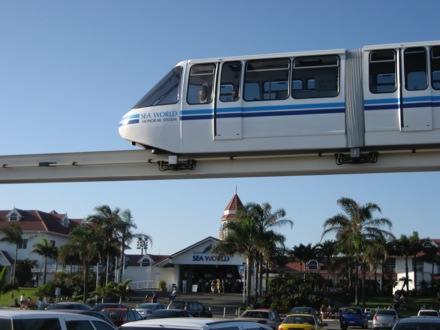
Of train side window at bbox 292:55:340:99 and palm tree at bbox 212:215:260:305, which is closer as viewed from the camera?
train side window at bbox 292:55:340:99

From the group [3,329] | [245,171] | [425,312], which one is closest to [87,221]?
[425,312]

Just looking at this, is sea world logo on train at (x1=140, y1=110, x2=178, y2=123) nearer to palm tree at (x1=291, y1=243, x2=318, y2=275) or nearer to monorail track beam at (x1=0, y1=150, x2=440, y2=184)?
monorail track beam at (x1=0, y1=150, x2=440, y2=184)

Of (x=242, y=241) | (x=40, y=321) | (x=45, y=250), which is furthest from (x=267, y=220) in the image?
(x=40, y=321)

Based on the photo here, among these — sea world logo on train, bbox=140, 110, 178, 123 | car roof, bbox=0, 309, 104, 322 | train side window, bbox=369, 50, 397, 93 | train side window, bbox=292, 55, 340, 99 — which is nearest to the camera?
car roof, bbox=0, 309, 104, 322

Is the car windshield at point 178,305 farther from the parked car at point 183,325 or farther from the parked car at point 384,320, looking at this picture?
the parked car at point 183,325

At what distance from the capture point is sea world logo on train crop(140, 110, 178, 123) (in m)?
16.1

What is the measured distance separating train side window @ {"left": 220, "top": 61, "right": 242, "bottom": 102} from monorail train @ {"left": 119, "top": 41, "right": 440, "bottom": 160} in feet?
0.08

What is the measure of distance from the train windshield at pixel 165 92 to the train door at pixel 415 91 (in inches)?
226

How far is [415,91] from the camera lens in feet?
47.6

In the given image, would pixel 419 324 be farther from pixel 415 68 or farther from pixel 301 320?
pixel 301 320

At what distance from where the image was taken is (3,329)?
29.1 feet

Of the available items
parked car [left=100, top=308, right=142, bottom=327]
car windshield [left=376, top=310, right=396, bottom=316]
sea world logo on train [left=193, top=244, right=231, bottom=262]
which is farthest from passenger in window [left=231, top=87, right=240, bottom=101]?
sea world logo on train [left=193, top=244, right=231, bottom=262]

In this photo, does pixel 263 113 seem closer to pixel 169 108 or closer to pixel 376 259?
pixel 169 108

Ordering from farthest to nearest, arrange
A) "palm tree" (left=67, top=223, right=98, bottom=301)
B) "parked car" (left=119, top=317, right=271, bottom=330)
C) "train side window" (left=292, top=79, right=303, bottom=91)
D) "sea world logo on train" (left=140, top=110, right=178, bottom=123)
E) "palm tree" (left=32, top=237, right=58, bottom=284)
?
"palm tree" (left=32, top=237, right=58, bottom=284), "palm tree" (left=67, top=223, right=98, bottom=301), "sea world logo on train" (left=140, top=110, right=178, bottom=123), "train side window" (left=292, top=79, right=303, bottom=91), "parked car" (left=119, top=317, right=271, bottom=330)
